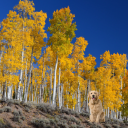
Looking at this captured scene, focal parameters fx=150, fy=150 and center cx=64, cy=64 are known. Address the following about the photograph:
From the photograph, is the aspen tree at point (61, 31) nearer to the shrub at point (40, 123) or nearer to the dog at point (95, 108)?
the dog at point (95, 108)

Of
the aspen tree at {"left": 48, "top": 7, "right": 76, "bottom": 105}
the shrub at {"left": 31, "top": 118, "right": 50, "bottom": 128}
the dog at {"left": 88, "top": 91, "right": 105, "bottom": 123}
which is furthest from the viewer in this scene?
the aspen tree at {"left": 48, "top": 7, "right": 76, "bottom": 105}

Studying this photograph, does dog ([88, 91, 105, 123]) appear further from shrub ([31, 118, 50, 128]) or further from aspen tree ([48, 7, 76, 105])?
aspen tree ([48, 7, 76, 105])

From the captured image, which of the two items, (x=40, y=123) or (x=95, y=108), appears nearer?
(x=40, y=123)

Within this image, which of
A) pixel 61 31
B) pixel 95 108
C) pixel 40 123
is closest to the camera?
pixel 40 123

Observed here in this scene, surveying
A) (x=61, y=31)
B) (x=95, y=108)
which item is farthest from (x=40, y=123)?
(x=61, y=31)

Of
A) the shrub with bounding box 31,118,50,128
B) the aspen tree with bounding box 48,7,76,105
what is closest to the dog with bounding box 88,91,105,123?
the shrub with bounding box 31,118,50,128

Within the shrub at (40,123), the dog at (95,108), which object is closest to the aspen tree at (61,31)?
the dog at (95,108)

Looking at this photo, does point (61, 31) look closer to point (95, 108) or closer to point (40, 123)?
point (95, 108)

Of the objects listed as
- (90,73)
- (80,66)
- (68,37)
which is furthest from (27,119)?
(90,73)

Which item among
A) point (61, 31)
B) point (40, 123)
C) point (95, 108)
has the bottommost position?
point (40, 123)

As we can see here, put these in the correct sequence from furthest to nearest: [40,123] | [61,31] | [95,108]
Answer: [61,31], [95,108], [40,123]

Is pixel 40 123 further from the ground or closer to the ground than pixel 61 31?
closer to the ground

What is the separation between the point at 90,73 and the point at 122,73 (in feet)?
24.1

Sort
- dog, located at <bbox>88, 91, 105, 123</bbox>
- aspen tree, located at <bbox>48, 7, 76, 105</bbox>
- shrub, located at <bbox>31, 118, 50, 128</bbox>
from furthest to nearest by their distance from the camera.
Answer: aspen tree, located at <bbox>48, 7, 76, 105</bbox>, dog, located at <bbox>88, 91, 105, 123</bbox>, shrub, located at <bbox>31, 118, 50, 128</bbox>
